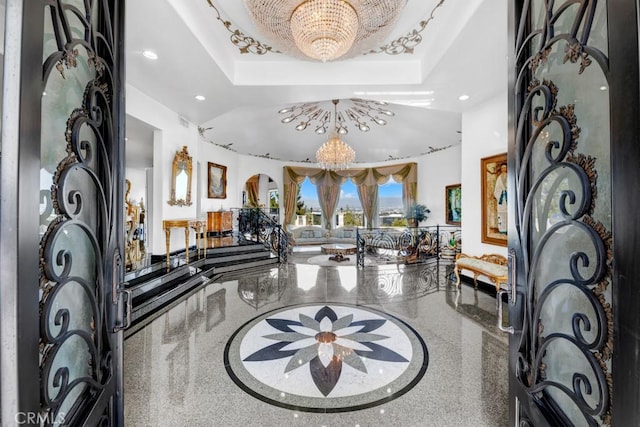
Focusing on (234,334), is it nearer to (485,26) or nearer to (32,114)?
(32,114)

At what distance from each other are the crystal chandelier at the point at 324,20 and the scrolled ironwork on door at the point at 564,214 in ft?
3.80

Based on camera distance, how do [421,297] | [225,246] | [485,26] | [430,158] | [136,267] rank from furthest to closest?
[430,158], [225,246], [136,267], [421,297], [485,26]

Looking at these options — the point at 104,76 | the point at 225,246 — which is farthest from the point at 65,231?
the point at 225,246

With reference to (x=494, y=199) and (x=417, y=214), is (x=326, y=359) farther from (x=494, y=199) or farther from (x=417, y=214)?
(x=417, y=214)

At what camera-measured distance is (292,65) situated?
3.70 m

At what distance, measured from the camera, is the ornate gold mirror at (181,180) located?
16.9 feet

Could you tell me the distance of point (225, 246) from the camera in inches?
256

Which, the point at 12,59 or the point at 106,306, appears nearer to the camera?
the point at 12,59

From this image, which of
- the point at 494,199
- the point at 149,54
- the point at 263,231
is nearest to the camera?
the point at 149,54

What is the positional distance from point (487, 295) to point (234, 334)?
4.01 m

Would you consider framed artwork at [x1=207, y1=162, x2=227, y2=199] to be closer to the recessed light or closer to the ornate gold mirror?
the ornate gold mirror

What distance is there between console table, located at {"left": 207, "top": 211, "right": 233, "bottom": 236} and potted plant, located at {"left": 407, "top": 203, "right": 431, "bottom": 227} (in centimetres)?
644

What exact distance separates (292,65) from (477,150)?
3.59 meters

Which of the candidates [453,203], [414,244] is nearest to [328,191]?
[414,244]
